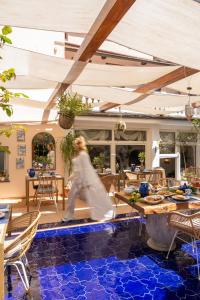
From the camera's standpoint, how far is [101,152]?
400 inches

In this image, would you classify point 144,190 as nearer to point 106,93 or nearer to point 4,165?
point 106,93

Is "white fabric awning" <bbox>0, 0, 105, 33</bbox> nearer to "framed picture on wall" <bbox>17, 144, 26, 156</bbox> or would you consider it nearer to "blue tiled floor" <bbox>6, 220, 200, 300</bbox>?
"blue tiled floor" <bbox>6, 220, 200, 300</bbox>

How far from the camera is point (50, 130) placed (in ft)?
30.2

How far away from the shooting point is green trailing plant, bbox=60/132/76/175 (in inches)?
346

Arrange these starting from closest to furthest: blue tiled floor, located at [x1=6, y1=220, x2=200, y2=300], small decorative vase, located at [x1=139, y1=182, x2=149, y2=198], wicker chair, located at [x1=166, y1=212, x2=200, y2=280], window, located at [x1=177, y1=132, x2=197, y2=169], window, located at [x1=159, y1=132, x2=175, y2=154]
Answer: blue tiled floor, located at [x1=6, y1=220, x2=200, y2=300]
wicker chair, located at [x1=166, y1=212, x2=200, y2=280]
small decorative vase, located at [x1=139, y1=182, x2=149, y2=198]
window, located at [x1=159, y1=132, x2=175, y2=154]
window, located at [x1=177, y1=132, x2=197, y2=169]

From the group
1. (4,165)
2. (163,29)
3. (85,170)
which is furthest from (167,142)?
(163,29)

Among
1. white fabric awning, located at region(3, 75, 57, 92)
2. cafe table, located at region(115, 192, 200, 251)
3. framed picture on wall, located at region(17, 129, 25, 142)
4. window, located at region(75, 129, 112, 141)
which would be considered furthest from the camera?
window, located at region(75, 129, 112, 141)

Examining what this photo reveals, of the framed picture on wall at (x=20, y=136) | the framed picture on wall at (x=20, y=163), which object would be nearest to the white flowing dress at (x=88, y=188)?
the framed picture on wall at (x=20, y=163)

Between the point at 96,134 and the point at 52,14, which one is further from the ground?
the point at 52,14

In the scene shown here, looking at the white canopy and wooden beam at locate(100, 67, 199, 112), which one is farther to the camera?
wooden beam at locate(100, 67, 199, 112)

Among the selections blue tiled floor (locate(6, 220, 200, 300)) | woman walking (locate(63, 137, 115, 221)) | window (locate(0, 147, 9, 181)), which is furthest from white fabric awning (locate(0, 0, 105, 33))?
window (locate(0, 147, 9, 181))

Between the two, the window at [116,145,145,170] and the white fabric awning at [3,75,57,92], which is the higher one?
the white fabric awning at [3,75,57,92]

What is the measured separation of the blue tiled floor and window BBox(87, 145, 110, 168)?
17.3ft

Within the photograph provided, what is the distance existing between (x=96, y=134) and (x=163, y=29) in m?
7.46
